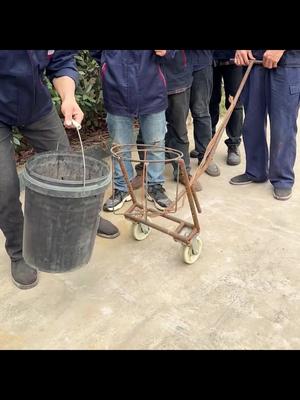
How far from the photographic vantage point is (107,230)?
329 centimetres

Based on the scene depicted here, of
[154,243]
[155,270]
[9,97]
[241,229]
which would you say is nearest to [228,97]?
[241,229]

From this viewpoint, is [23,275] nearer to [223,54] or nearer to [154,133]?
[154,133]

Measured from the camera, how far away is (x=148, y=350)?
230 cm

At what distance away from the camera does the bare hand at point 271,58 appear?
11.6ft

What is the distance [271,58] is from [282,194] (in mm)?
1084

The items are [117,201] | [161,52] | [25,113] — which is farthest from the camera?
[117,201]

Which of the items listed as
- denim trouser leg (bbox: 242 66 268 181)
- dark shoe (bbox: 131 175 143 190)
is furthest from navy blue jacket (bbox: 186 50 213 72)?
dark shoe (bbox: 131 175 143 190)

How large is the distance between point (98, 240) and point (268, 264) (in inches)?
45.4

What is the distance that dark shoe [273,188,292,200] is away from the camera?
386 centimetres

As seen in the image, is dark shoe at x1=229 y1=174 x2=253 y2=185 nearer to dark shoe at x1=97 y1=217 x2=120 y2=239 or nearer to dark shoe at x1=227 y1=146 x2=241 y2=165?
dark shoe at x1=227 y1=146 x2=241 y2=165

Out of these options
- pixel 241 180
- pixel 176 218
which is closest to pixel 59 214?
pixel 176 218

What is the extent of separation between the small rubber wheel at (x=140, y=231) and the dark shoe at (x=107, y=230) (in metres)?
0.15

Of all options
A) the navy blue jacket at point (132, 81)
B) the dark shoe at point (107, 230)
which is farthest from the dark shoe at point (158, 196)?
the navy blue jacket at point (132, 81)

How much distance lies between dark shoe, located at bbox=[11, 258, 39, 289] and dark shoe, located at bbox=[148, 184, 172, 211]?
1205 mm
